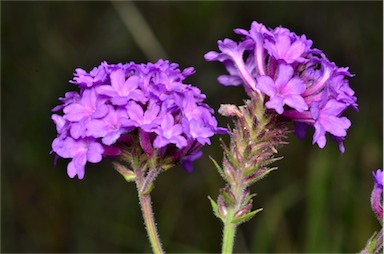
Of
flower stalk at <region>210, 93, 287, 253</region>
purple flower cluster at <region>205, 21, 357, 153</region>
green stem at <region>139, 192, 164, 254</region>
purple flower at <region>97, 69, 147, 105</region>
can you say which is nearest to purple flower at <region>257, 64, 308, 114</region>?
purple flower cluster at <region>205, 21, 357, 153</region>

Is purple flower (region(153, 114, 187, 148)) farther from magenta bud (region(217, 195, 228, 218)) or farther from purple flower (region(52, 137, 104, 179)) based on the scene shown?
magenta bud (region(217, 195, 228, 218))

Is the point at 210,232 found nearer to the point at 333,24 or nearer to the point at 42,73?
the point at 42,73

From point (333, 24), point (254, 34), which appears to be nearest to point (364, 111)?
point (333, 24)

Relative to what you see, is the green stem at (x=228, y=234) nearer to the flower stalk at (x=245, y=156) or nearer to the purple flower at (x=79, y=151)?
the flower stalk at (x=245, y=156)

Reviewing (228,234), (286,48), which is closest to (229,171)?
(228,234)

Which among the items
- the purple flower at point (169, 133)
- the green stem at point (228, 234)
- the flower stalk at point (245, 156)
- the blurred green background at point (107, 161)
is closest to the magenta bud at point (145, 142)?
the purple flower at point (169, 133)
